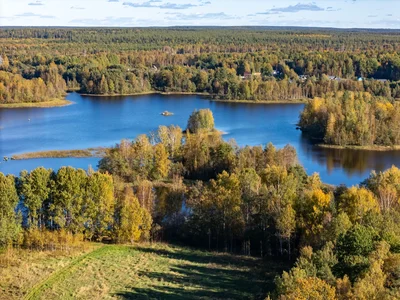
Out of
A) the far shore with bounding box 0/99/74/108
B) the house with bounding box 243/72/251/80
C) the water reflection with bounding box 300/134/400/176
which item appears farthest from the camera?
the house with bounding box 243/72/251/80

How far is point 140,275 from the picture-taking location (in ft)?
56.2

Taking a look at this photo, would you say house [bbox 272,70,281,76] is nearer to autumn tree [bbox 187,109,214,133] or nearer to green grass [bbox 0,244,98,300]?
autumn tree [bbox 187,109,214,133]

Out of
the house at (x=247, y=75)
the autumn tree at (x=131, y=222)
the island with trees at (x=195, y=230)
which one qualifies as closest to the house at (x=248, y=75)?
the house at (x=247, y=75)

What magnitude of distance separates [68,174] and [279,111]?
1424 inches

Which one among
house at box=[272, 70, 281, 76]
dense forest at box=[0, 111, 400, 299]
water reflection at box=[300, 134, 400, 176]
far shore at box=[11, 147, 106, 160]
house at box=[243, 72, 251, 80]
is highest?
house at box=[272, 70, 281, 76]

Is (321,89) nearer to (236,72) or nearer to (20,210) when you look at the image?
(236,72)

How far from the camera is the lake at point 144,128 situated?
33.6 metres

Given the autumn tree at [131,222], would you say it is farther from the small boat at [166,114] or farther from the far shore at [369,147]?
the small boat at [166,114]

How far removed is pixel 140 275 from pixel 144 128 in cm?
2711

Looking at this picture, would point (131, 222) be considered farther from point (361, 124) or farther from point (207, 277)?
point (361, 124)

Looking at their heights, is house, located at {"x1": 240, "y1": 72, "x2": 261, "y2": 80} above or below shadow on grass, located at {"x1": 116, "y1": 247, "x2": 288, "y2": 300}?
above

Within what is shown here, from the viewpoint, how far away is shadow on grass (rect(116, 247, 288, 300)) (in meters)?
15.7

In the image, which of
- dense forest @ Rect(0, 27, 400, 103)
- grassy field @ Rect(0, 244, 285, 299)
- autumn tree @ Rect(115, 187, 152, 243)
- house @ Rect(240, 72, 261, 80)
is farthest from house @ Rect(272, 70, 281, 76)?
grassy field @ Rect(0, 244, 285, 299)

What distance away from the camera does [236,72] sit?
2928 inches
